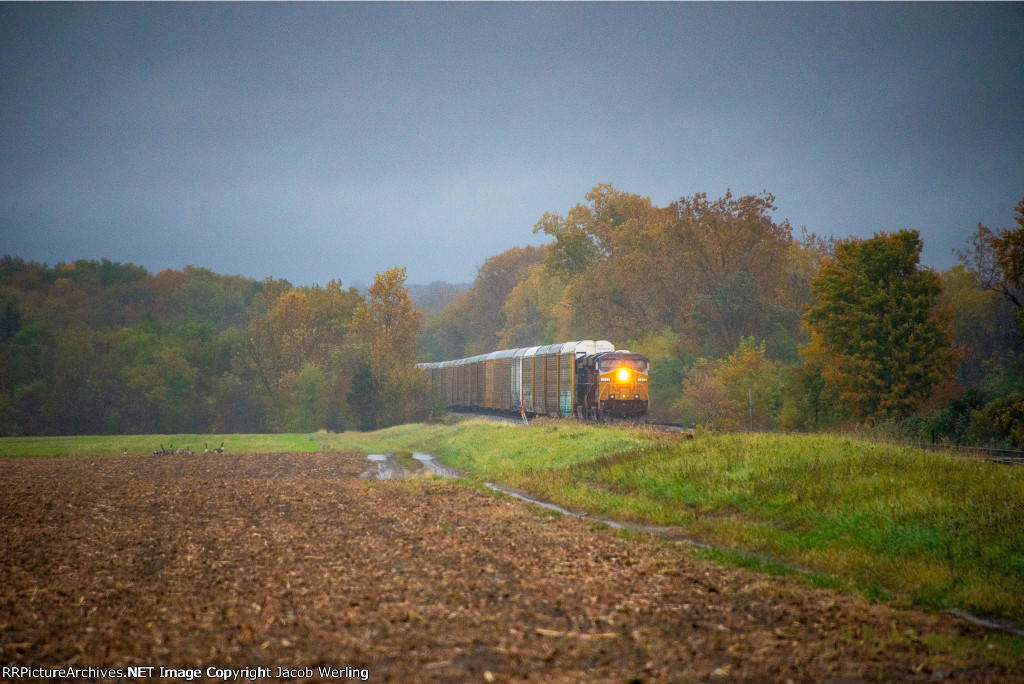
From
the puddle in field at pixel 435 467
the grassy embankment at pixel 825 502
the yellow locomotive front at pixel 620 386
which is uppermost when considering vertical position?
the yellow locomotive front at pixel 620 386

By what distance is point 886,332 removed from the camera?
39.7 metres

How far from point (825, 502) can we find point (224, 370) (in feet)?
266

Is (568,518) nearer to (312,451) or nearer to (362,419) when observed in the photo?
(312,451)

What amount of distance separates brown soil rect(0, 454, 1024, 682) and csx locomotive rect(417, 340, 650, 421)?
77.4 ft

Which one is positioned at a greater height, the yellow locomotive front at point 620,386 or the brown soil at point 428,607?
the yellow locomotive front at point 620,386

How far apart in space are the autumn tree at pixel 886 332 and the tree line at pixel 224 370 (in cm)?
3485

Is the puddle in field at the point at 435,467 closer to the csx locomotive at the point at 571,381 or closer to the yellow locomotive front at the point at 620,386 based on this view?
the csx locomotive at the point at 571,381

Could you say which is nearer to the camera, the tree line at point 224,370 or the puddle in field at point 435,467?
the puddle in field at point 435,467

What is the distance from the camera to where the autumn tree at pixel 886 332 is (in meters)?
38.8

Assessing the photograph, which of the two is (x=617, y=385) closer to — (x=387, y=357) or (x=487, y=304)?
(x=387, y=357)

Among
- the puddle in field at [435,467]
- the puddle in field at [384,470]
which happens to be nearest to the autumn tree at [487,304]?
the puddle in field at [435,467]

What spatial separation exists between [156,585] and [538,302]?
292ft

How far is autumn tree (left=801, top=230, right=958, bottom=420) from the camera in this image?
3881cm

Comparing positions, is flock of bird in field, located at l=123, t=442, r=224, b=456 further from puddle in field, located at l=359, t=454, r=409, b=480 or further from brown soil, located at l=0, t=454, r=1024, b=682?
brown soil, located at l=0, t=454, r=1024, b=682
